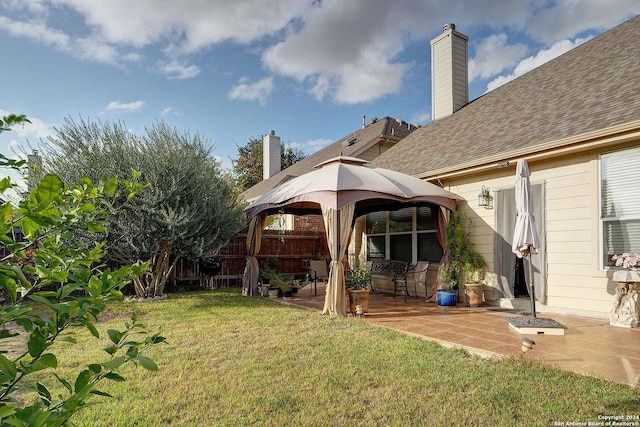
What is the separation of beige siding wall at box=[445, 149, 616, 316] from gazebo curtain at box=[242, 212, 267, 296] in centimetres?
593

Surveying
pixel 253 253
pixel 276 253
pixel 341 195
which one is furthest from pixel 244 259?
pixel 341 195

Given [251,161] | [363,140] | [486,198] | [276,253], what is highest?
[251,161]

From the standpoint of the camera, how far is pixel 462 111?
37.8ft

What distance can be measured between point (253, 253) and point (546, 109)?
23.5ft

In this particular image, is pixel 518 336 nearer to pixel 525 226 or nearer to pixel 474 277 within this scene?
pixel 525 226

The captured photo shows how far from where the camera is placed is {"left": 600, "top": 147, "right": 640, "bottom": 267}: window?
5.53 m

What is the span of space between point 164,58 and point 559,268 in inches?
366

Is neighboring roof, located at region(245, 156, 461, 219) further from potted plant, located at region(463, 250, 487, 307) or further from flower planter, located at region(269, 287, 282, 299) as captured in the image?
flower planter, located at region(269, 287, 282, 299)

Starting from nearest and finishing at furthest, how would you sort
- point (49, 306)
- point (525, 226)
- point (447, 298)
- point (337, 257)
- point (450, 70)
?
point (49, 306) → point (525, 226) → point (337, 257) → point (447, 298) → point (450, 70)

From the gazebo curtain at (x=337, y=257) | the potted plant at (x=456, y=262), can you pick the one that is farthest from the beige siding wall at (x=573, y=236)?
the gazebo curtain at (x=337, y=257)

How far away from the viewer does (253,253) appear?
923cm

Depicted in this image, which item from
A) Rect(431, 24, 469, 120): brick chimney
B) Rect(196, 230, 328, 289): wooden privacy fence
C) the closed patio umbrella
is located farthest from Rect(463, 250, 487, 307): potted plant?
Rect(431, 24, 469, 120): brick chimney

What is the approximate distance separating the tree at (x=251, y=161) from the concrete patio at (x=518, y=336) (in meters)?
21.4

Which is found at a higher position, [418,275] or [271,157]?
[271,157]
